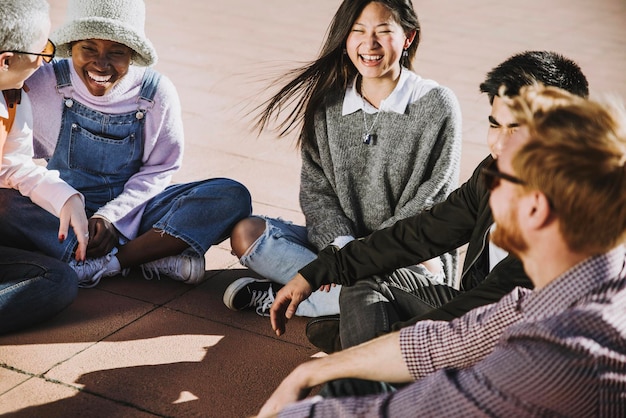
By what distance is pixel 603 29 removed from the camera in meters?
11.5

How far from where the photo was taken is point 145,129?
3.94 metres

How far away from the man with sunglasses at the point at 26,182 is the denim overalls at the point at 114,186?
156mm

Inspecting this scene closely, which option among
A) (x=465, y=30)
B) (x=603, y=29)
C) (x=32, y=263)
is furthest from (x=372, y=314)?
(x=603, y=29)

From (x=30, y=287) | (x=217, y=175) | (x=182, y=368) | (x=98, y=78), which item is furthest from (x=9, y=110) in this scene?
(x=217, y=175)

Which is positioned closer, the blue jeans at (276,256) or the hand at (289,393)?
the hand at (289,393)

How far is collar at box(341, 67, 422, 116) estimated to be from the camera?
12.7 ft

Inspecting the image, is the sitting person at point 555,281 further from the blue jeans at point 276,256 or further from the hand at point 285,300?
the blue jeans at point 276,256

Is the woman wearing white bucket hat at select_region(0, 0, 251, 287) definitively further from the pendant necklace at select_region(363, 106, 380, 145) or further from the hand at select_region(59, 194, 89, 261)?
the pendant necklace at select_region(363, 106, 380, 145)

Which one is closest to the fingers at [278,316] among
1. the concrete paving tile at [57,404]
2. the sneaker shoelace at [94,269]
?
the concrete paving tile at [57,404]

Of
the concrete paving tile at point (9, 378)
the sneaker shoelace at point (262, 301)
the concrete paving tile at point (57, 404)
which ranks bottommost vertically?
the concrete paving tile at point (57, 404)

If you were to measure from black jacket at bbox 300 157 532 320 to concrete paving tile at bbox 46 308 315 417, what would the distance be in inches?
19.8

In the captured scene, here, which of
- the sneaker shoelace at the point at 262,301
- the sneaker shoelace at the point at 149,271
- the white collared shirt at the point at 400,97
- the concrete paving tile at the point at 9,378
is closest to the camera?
the concrete paving tile at the point at 9,378

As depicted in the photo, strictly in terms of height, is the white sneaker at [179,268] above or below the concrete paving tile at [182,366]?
above

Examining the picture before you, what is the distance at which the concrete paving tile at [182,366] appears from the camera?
307 centimetres
